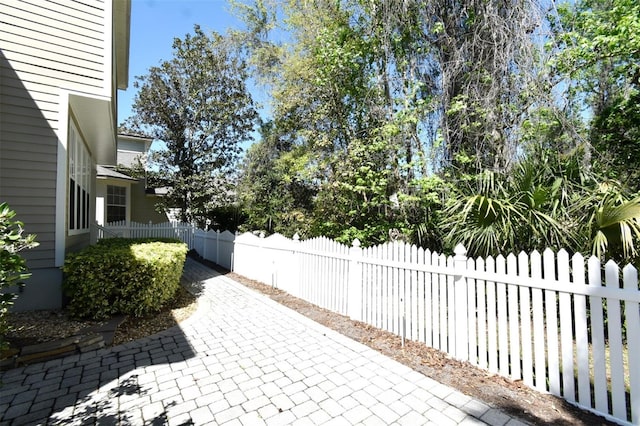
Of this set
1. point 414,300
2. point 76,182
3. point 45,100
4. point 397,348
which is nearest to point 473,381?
point 397,348

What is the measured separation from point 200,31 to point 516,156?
17.3 metres

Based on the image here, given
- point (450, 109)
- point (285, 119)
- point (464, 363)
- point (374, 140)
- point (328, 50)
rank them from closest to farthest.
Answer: point (464, 363) → point (450, 109) → point (374, 140) → point (328, 50) → point (285, 119)

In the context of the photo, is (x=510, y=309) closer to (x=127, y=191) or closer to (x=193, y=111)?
(x=127, y=191)

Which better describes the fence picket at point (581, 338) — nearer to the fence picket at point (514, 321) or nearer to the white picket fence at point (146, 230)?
the fence picket at point (514, 321)

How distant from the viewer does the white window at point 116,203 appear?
14.7 meters

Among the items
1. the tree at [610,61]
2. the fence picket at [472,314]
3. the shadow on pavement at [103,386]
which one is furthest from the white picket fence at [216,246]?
the tree at [610,61]

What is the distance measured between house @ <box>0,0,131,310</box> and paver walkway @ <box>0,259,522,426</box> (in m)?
2.23

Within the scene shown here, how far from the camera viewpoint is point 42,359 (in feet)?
12.4

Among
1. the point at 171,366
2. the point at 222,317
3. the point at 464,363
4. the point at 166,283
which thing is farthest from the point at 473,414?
the point at 166,283

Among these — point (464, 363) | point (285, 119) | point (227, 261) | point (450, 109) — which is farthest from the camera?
point (285, 119)

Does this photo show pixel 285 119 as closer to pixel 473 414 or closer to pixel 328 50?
pixel 328 50

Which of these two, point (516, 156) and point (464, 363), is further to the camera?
point (516, 156)

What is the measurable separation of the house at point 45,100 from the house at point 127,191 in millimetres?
9208

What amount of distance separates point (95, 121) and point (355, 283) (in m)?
6.64
